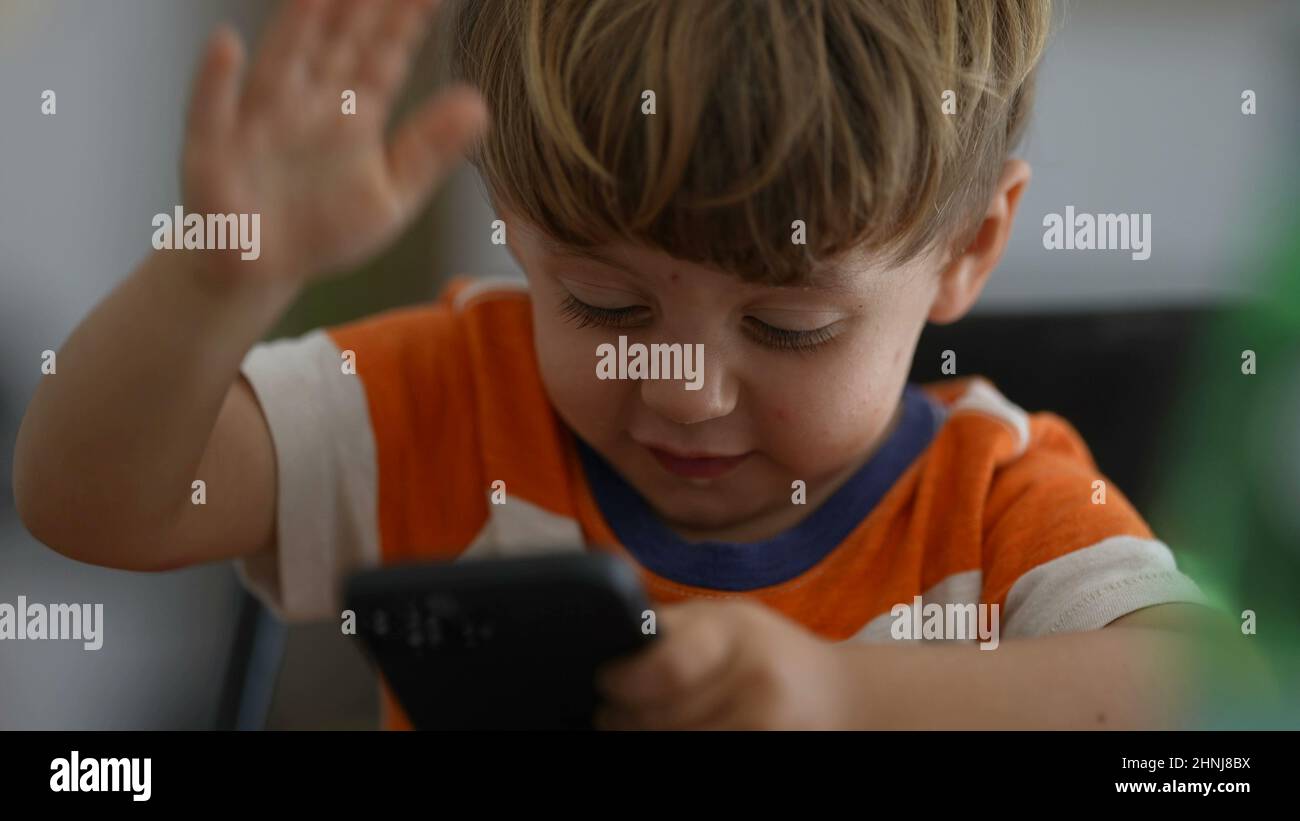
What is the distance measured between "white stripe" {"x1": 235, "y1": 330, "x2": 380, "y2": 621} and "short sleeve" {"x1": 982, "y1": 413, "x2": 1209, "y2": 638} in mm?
380

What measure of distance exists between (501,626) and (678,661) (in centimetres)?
7

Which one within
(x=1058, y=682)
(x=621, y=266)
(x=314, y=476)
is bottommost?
(x=1058, y=682)

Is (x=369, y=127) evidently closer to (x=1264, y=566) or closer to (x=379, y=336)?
(x=379, y=336)

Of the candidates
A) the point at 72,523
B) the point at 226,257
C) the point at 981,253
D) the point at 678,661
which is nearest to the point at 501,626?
the point at 678,661

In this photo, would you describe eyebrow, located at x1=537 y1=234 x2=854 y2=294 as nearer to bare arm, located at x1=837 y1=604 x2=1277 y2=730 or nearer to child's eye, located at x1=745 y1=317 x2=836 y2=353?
child's eye, located at x1=745 y1=317 x2=836 y2=353

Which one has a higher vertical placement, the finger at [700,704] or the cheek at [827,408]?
the cheek at [827,408]

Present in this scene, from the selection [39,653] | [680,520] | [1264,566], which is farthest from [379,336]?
[1264,566]

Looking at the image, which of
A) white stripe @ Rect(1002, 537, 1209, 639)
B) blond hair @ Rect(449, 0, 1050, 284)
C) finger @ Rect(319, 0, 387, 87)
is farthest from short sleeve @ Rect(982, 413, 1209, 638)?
finger @ Rect(319, 0, 387, 87)

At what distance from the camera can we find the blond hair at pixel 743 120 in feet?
1.83

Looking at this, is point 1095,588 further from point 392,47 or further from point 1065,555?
point 392,47

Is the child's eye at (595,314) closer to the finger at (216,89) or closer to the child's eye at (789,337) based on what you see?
the child's eye at (789,337)

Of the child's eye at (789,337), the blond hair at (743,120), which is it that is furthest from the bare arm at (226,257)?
the child's eye at (789,337)

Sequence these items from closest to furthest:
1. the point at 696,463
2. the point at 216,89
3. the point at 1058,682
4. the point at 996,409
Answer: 1. the point at 216,89
2. the point at 1058,682
3. the point at 696,463
4. the point at 996,409

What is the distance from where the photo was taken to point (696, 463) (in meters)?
0.71
